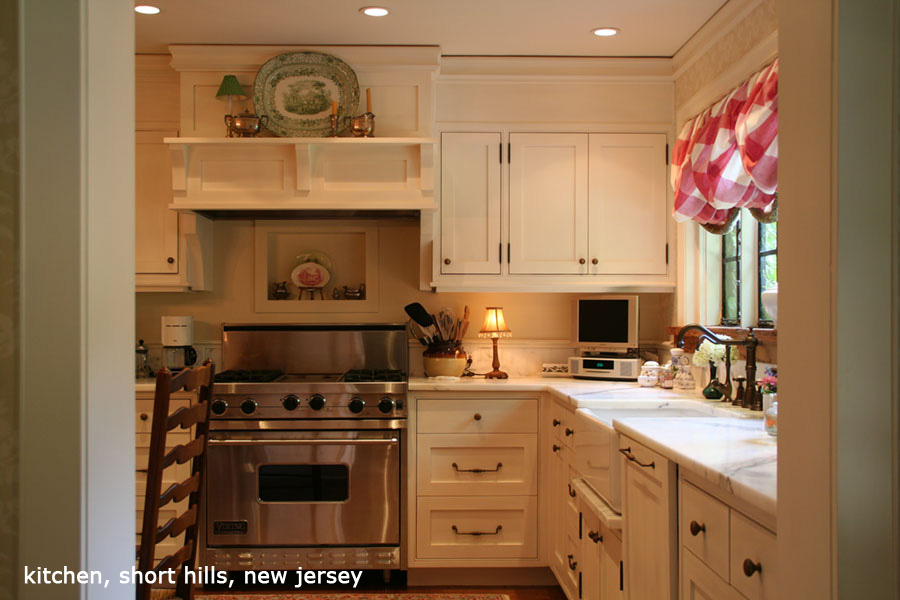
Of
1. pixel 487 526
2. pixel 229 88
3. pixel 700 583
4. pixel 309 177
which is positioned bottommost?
pixel 487 526

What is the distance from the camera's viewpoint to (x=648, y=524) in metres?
1.95

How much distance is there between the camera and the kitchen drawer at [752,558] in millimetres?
1337

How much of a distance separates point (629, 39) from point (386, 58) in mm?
1082

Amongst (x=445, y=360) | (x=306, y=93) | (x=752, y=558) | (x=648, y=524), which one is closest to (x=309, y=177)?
(x=306, y=93)

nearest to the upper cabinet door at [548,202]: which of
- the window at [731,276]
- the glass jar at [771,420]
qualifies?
the window at [731,276]

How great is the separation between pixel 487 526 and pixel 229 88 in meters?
2.27

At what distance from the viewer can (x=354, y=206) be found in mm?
3311

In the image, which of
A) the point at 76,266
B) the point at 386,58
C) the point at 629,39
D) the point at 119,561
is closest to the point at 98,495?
the point at 119,561

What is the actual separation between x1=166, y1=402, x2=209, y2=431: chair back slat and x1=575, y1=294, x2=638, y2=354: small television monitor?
6.97 feet

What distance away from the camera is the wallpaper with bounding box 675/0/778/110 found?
2539 mm

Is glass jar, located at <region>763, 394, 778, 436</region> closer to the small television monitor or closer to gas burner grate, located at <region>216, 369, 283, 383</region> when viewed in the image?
the small television monitor

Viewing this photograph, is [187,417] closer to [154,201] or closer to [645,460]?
[645,460]

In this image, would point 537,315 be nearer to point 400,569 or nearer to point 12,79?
point 400,569

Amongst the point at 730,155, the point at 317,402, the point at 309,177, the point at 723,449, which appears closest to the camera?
the point at 723,449
